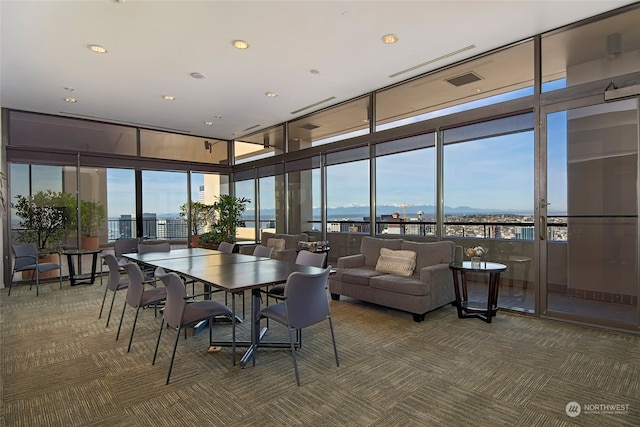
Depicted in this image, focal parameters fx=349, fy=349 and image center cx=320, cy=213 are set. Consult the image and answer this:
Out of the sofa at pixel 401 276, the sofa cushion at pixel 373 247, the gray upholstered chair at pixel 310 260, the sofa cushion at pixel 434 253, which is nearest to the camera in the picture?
the gray upholstered chair at pixel 310 260

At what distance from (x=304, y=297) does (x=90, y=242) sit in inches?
265

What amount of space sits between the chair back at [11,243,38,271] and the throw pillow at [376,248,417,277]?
5.79 metres

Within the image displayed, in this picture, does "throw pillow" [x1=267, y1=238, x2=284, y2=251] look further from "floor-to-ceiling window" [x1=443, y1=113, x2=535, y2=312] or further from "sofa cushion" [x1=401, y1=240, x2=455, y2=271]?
"floor-to-ceiling window" [x1=443, y1=113, x2=535, y2=312]

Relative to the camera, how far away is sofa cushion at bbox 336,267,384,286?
188 inches

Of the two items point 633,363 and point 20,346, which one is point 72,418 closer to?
point 20,346

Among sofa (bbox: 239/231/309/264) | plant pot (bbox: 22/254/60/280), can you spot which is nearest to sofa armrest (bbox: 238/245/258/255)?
sofa (bbox: 239/231/309/264)

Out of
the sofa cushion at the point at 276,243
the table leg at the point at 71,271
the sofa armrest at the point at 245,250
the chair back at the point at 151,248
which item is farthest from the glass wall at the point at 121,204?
the sofa cushion at the point at 276,243

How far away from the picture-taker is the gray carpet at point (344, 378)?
90.7 inches

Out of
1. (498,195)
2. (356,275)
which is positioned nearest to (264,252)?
(356,275)

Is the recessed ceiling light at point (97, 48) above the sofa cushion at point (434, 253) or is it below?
above

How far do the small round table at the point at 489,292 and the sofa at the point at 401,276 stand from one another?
19cm

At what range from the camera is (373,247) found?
5.50m

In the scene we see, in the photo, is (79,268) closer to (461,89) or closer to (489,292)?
(489,292)

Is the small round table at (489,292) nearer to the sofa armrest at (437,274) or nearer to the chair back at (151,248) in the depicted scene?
the sofa armrest at (437,274)
